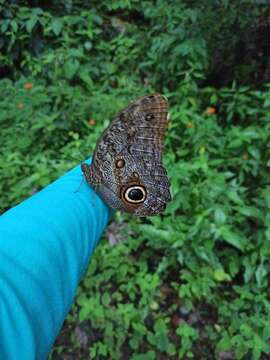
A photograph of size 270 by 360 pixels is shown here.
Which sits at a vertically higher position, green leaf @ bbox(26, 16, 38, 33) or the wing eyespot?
the wing eyespot

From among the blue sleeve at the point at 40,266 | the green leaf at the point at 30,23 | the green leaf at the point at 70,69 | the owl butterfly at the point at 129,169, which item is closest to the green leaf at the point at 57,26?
the green leaf at the point at 30,23

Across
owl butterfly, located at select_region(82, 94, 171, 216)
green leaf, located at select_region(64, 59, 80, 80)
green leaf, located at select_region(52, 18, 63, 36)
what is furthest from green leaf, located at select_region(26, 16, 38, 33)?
owl butterfly, located at select_region(82, 94, 171, 216)

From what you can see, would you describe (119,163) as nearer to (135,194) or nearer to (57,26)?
(135,194)

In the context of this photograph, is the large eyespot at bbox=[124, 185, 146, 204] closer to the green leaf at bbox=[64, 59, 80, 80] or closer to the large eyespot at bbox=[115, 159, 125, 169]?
the large eyespot at bbox=[115, 159, 125, 169]

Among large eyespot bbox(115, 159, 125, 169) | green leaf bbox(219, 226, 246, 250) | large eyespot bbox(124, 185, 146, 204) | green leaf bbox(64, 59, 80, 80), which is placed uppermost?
large eyespot bbox(115, 159, 125, 169)

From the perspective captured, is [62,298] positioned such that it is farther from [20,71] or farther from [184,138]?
[20,71]

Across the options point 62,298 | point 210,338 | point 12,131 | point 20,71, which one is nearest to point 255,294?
point 210,338

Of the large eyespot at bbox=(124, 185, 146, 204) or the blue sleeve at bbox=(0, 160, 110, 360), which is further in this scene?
the large eyespot at bbox=(124, 185, 146, 204)

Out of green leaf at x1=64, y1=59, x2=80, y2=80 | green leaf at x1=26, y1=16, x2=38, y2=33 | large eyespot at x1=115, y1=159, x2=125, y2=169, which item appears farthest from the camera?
green leaf at x1=26, y1=16, x2=38, y2=33
